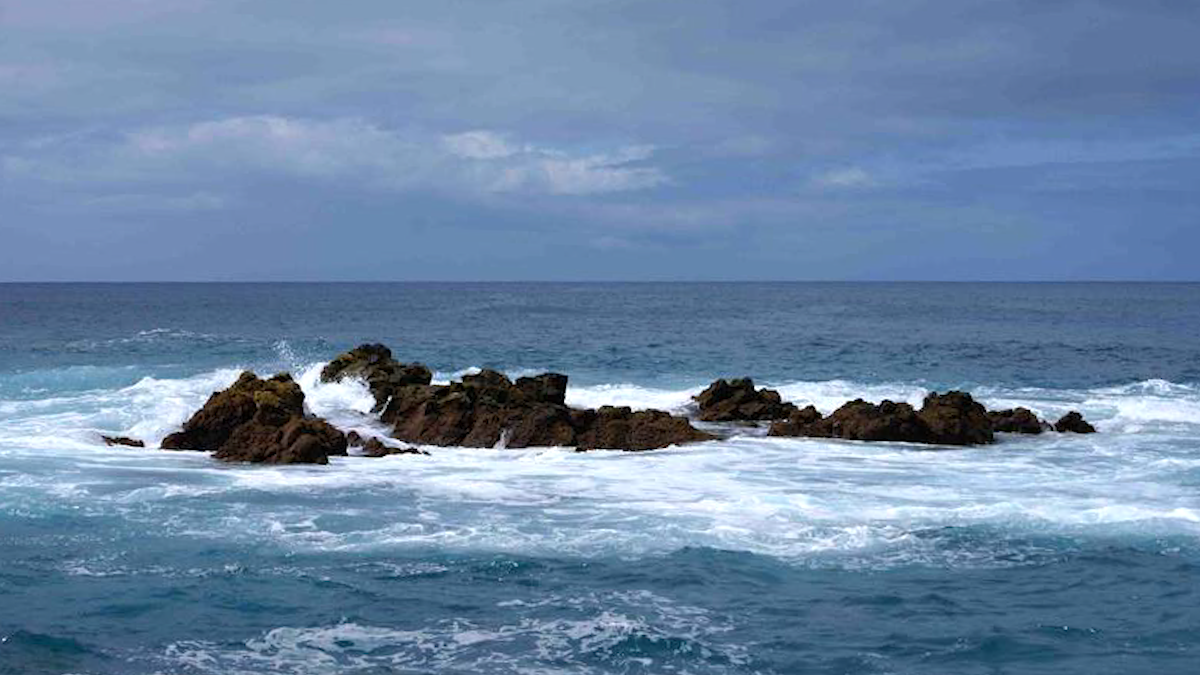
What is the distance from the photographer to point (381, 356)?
37688 mm

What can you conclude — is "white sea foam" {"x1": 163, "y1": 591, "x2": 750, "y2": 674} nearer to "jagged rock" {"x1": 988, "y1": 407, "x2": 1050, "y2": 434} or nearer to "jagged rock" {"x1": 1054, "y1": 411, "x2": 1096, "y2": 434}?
"jagged rock" {"x1": 988, "y1": 407, "x2": 1050, "y2": 434}

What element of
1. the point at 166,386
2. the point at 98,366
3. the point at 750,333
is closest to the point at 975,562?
the point at 166,386

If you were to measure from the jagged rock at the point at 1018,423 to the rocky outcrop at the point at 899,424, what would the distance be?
0.65m

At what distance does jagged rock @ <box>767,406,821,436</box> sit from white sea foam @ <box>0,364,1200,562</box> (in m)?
0.69

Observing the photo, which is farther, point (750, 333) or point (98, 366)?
point (750, 333)

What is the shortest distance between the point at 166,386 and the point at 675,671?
31.2 m

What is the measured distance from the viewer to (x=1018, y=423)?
30.5 m

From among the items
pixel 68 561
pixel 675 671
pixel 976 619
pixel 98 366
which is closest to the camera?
pixel 675 671

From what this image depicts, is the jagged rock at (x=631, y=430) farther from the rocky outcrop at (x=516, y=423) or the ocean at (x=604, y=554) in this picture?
the ocean at (x=604, y=554)

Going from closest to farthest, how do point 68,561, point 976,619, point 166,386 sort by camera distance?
point 976,619 → point 68,561 → point 166,386

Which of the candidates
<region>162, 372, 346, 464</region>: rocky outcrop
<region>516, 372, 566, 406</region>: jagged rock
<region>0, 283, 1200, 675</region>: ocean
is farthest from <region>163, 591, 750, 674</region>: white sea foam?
<region>516, 372, 566, 406</region>: jagged rock

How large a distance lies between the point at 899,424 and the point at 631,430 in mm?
6173

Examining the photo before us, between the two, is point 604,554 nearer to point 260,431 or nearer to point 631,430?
point 631,430

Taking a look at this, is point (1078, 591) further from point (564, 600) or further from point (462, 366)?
point (462, 366)
